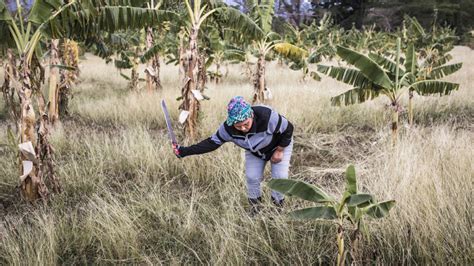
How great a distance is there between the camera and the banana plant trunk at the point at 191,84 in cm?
638

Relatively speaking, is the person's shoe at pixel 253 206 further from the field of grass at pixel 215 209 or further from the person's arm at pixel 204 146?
the person's arm at pixel 204 146

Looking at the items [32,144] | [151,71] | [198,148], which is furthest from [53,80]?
[198,148]

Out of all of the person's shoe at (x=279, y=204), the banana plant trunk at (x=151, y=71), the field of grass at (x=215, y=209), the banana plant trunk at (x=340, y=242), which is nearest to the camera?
the banana plant trunk at (x=340, y=242)

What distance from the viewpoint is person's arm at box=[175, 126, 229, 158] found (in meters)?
3.73

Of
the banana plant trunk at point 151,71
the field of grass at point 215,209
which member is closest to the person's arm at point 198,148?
the field of grass at point 215,209

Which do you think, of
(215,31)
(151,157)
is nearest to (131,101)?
(215,31)

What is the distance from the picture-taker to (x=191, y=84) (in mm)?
6371

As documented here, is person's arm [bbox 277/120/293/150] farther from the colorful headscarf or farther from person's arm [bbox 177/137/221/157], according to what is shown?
person's arm [bbox 177/137/221/157]

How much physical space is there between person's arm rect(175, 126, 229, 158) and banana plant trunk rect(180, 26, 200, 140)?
2.68 meters

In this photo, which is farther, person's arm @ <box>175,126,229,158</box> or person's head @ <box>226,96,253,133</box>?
person's arm @ <box>175,126,229,158</box>

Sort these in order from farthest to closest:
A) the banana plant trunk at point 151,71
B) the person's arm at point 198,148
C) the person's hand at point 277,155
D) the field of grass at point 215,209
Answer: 1. the banana plant trunk at point 151,71
2. the person's hand at point 277,155
3. the person's arm at point 198,148
4. the field of grass at point 215,209

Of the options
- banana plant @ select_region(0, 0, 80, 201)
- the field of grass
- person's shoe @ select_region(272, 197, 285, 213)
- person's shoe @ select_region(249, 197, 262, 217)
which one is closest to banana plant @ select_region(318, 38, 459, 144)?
the field of grass

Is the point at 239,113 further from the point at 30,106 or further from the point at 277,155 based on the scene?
the point at 30,106

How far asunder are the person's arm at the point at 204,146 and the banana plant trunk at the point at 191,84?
2.68 m
